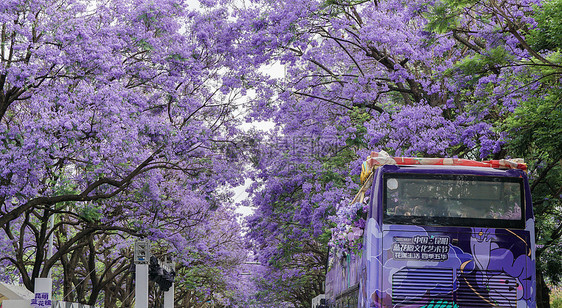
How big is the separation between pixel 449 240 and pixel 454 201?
1.81 feet

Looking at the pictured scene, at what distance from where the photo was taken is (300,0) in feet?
63.3

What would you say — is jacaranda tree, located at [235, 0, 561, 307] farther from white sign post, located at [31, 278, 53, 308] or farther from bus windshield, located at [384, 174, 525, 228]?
white sign post, located at [31, 278, 53, 308]

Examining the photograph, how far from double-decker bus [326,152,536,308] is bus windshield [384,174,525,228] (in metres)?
0.01

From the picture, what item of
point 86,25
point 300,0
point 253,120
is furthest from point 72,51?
point 253,120

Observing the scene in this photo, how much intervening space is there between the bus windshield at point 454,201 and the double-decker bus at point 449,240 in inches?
0.5

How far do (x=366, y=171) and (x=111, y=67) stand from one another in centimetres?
794

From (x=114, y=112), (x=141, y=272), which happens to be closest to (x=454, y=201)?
(x=114, y=112)

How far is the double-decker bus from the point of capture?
32.1ft

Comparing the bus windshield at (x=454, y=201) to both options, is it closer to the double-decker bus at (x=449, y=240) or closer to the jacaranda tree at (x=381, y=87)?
the double-decker bus at (x=449, y=240)

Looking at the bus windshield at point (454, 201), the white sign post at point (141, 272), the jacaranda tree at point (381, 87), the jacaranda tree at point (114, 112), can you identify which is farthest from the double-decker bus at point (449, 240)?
the white sign post at point (141, 272)

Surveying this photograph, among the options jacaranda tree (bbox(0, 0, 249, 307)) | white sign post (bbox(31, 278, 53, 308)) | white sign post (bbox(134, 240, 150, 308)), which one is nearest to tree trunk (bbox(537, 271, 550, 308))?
jacaranda tree (bbox(0, 0, 249, 307))

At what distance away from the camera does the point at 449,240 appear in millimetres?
9852

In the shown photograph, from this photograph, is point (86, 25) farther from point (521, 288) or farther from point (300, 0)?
point (521, 288)

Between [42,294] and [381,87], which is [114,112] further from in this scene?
[381,87]
